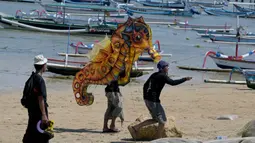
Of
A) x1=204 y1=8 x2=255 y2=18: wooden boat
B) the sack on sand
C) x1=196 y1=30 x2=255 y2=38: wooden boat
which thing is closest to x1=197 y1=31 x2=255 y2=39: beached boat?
x1=196 y1=30 x2=255 y2=38: wooden boat

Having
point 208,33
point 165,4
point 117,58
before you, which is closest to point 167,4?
point 165,4

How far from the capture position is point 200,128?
43.2ft

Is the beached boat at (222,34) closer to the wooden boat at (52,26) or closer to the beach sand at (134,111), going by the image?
the wooden boat at (52,26)

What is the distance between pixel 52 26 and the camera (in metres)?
47.0

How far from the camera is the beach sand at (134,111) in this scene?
12.4 meters

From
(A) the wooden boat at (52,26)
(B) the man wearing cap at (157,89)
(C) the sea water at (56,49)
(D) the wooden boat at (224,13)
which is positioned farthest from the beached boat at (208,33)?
(B) the man wearing cap at (157,89)

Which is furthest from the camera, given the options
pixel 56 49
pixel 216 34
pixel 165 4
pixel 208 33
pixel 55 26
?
pixel 165 4

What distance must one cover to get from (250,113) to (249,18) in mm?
64322

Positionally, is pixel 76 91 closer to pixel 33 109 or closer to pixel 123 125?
pixel 123 125

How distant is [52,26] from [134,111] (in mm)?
31334

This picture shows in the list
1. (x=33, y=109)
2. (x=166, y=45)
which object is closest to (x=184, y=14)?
(x=166, y=45)

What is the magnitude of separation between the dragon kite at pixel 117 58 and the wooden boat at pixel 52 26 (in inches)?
1227

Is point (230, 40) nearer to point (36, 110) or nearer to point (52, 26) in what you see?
point (52, 26)

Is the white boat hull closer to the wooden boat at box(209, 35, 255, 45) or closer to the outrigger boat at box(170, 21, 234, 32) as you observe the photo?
the wooden boat at box(209, 35, 255, 45)
